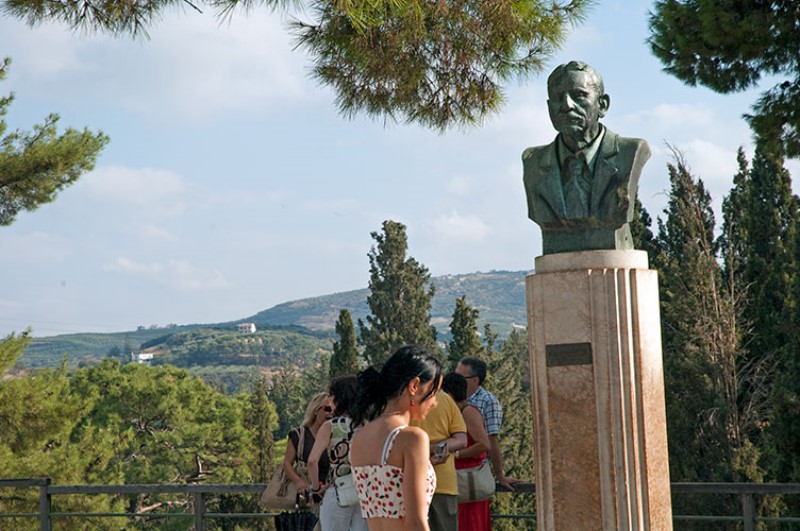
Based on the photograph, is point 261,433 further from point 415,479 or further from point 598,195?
point 415,479

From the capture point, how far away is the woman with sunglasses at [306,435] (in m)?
5.99

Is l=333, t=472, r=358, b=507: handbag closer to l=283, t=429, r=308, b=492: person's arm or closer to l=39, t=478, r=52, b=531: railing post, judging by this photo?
l=283, t=429, r=308, b=492: person's arm

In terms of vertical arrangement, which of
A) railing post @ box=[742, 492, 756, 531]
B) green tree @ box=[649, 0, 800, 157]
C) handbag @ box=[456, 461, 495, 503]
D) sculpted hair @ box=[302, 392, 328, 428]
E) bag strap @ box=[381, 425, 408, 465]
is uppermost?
green tree @ box=[649, 0, 800, 157]

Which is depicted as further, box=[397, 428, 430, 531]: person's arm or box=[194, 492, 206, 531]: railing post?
box=[194, 492, 206, 531]: railing post

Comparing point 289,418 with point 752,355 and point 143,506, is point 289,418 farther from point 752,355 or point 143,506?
point 752,355

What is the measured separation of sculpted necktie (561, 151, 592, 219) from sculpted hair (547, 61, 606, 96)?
371 millimetres

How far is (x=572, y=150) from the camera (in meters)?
5.89

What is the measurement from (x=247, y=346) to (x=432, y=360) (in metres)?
198

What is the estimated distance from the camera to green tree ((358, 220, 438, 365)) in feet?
170

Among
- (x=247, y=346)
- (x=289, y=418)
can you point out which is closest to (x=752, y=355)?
(x=289, y=418)

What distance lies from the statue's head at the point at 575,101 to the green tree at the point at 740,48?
3149 millimetres

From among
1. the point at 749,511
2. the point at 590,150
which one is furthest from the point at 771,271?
the point at 590,150

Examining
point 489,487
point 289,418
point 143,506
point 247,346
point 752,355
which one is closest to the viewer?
point 489,487

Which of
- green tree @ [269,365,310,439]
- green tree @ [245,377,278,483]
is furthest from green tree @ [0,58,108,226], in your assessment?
green tree @ [269,365,310,439]
